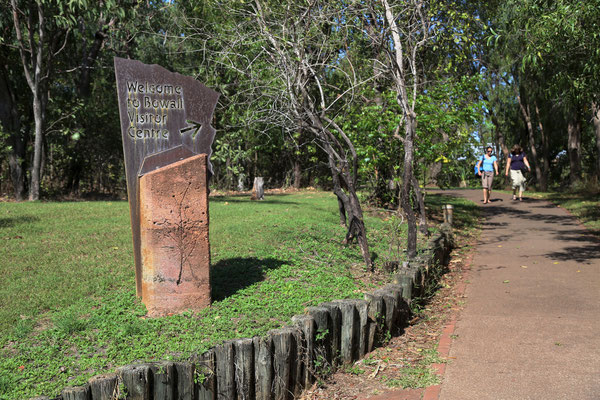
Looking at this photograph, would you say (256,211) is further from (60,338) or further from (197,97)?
(60,338)

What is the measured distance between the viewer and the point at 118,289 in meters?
6.93

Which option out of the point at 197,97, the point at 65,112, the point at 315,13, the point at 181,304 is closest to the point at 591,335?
the point at 181,304

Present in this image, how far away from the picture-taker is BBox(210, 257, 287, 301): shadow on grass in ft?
23.2

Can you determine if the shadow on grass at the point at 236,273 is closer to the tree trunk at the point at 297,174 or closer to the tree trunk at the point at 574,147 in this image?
the tree trunk at the point at 297,174

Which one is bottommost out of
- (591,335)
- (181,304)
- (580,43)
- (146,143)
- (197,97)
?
(591,335)

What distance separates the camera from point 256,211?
1391cm

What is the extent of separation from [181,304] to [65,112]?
1413cm

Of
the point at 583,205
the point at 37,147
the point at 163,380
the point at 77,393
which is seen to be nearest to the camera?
the point at 77,393

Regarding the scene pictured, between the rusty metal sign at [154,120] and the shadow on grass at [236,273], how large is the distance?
3.39 ft

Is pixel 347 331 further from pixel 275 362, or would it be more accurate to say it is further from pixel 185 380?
pixel 185 380

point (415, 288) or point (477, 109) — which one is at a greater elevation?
point (477, 109)

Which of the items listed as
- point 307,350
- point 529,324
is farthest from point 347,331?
point 529,324

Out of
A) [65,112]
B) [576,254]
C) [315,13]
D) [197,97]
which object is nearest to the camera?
[197,97]

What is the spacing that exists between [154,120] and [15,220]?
5.72 meters
